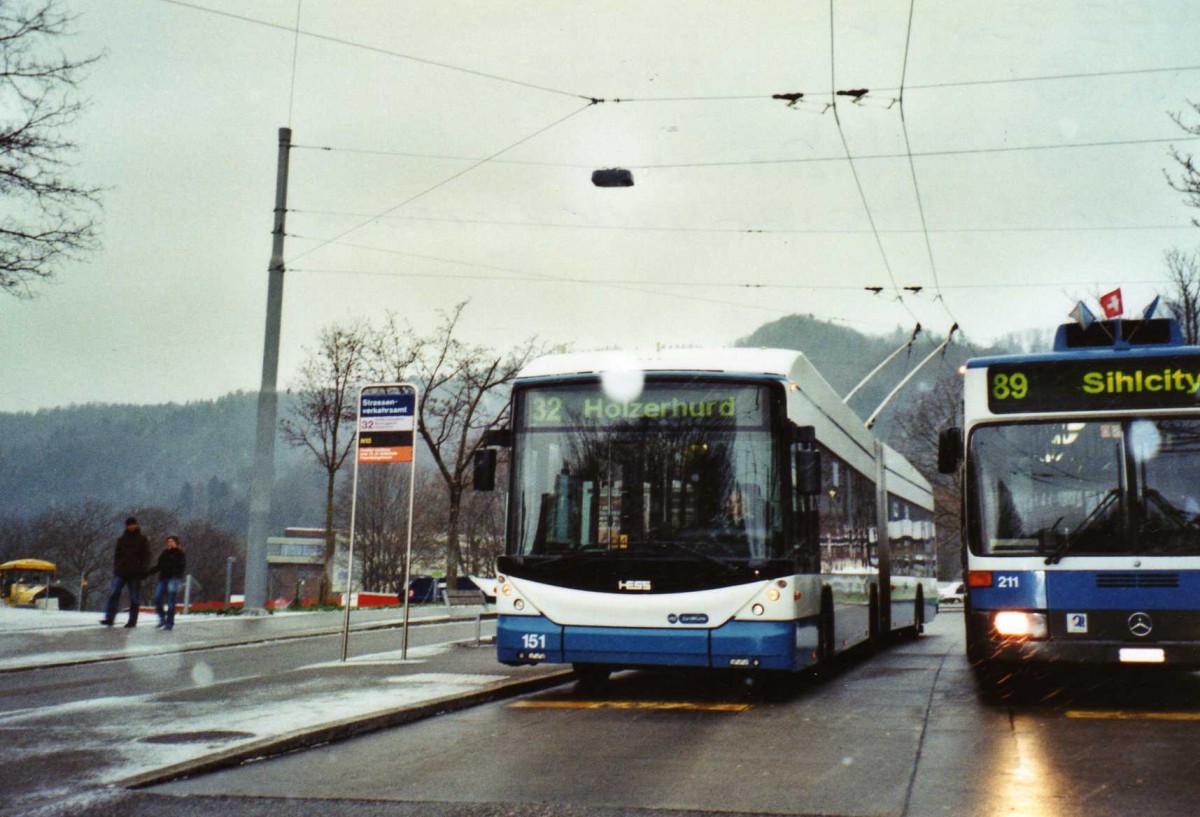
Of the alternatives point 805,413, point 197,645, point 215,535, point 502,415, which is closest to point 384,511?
point 215,535

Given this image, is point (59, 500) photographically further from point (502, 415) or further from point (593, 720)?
point (593, 720)

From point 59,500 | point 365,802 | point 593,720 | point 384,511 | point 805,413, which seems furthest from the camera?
point 59,500

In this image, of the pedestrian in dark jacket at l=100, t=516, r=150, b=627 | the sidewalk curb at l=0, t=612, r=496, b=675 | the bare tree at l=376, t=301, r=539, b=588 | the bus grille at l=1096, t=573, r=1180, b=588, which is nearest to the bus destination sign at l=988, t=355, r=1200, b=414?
the bus grille at l=1096, t=573, r=1180, b=588

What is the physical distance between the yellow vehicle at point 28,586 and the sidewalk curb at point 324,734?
41.4 meters

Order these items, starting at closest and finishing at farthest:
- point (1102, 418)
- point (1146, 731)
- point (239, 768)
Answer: point (239, 768) < point (1146, 731) < point (1102, 418)

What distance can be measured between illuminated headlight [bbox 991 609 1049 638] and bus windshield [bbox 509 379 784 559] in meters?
1.97

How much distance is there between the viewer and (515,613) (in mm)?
11977

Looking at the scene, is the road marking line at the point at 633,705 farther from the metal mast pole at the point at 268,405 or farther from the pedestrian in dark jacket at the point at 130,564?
the metal mast pole at the point at 268,405

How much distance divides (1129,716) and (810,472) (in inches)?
126

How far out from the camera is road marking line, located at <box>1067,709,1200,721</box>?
1033cm

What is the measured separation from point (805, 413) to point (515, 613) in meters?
3.41

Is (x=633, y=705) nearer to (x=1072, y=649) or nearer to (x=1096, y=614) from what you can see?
(x=1072, y=649)

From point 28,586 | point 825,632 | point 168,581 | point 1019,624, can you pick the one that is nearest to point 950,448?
point 1019,624

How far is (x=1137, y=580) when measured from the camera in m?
10.8
